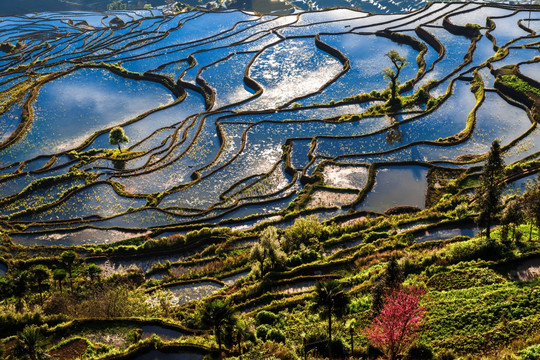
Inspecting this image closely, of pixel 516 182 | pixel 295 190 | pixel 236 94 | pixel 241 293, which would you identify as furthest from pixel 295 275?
pixel 236 94

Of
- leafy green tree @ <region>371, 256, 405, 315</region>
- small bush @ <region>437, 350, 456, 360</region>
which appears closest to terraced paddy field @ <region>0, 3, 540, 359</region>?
small bush @ <region>437, 350, 456, 360</region>

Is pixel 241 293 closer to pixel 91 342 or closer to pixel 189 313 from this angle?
pixel 189 313

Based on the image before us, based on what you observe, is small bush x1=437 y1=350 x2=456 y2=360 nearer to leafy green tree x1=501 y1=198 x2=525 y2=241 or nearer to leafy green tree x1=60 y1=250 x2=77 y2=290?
leafy green tree x1=501 y1=198 x2=525 y2=241

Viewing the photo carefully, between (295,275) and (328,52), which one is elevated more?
(328,52)

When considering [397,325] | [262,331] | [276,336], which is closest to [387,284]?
[397,325]

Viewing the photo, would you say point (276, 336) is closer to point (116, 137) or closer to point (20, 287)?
point (20, 287)

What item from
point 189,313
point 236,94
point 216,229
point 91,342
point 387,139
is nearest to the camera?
point 91,342

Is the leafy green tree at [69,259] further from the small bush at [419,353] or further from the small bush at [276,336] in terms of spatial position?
the small bush at [419,353]
